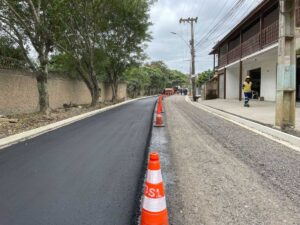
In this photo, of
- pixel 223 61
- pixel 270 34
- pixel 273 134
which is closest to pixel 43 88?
pixel 273 134

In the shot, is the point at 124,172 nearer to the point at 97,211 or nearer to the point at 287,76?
the point at 97,211

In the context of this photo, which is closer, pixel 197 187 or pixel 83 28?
pixel 197 187

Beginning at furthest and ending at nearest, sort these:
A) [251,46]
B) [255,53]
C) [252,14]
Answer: [251,46] → [252,14] → [255,53]

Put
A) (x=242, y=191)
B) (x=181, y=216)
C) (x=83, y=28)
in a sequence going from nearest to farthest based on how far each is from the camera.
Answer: (x=181, y=216)
(x=242, y=191)
(x=83, y=28)

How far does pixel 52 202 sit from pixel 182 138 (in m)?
5.35

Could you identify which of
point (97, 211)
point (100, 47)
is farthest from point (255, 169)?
point (100, 47)

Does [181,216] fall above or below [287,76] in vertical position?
below

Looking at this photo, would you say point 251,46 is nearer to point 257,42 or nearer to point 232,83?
point 257,42

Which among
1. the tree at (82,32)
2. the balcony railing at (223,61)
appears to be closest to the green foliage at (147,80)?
the balcony railing at (223,61)

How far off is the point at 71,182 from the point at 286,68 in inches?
283

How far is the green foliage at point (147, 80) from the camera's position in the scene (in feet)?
183

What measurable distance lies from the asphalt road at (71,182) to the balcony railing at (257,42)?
13.4m

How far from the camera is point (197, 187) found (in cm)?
468

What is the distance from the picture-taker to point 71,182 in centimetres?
504
